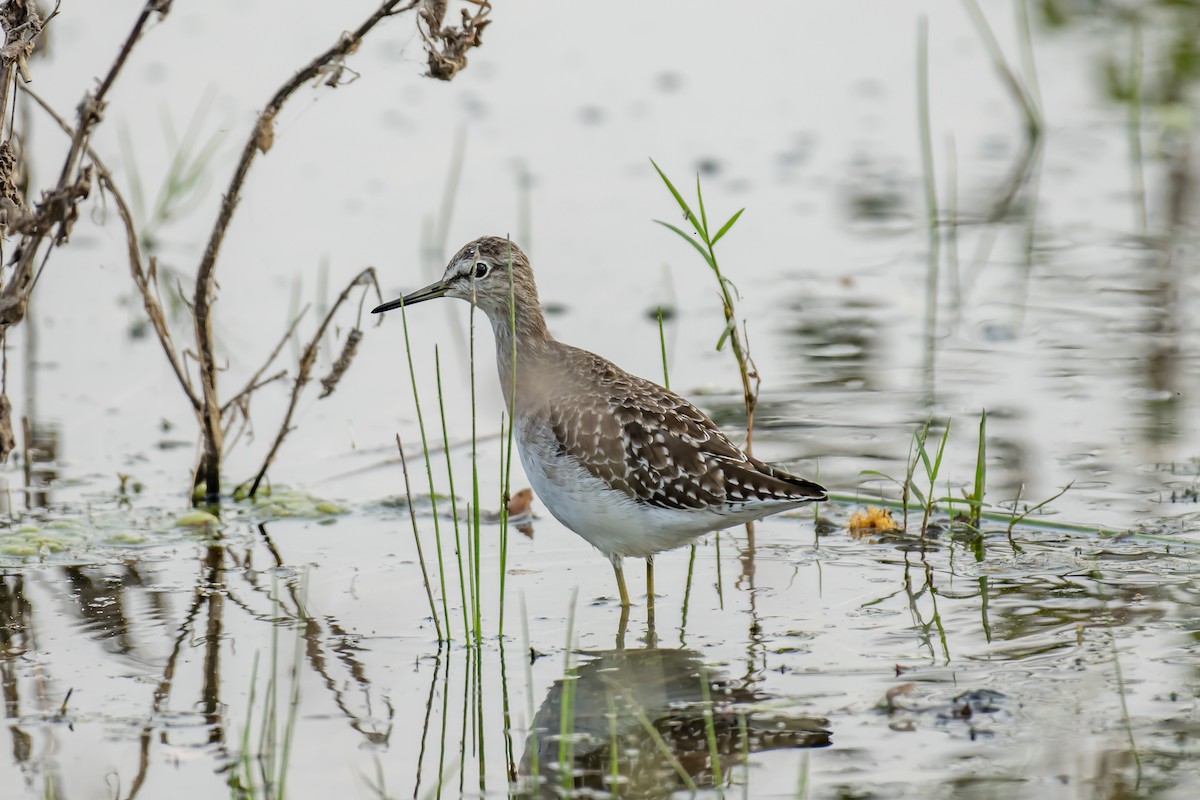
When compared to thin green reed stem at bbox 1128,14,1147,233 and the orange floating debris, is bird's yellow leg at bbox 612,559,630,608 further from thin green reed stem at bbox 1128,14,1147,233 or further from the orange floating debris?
thin green reed stem at bbox 1128,14,1147,233

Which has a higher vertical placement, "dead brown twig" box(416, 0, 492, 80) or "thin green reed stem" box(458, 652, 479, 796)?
"dead brown twig" box(416, 0, 492, 80)

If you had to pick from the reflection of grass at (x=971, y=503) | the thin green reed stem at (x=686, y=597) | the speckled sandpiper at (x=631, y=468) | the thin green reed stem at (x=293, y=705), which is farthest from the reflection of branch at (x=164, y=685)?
the reflection of grass at (x=971, y=503)

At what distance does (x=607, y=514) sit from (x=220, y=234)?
2373mm

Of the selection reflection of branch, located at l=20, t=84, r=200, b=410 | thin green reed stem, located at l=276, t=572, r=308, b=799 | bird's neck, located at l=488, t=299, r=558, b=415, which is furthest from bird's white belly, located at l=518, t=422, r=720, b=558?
reflection of branch, located at l=20, t=84, r=200, b=410

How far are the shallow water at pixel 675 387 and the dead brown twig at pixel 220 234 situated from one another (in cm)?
30

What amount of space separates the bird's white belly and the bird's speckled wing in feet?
0.14

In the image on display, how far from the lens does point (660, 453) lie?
7.23 meters

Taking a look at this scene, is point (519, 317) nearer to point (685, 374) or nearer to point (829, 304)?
point (685, 374)

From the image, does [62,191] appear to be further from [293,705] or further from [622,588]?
[622,588]

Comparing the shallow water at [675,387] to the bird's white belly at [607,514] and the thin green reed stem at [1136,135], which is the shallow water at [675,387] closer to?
the thin green reed stem at [1136,135]

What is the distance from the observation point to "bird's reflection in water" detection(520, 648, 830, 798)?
554 centimetres

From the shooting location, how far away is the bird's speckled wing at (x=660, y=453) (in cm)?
701

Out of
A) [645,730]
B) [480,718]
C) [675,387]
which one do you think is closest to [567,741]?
[645,730]

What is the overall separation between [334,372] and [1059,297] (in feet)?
17.8
